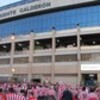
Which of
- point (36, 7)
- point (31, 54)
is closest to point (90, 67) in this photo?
point (31, 54)

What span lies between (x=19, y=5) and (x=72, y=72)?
90.5 ft

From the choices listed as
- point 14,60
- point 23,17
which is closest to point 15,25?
point 23,17

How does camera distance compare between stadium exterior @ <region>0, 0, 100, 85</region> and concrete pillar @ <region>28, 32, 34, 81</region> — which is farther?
concrete pillar @ <region>28, 32, 34, 81</region>

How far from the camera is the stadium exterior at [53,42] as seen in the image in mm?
65500

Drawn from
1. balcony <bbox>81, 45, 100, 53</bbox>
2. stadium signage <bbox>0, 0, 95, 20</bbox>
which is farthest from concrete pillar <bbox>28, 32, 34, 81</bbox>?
balcony <bbox>81, 45, 100, 53</bbox>

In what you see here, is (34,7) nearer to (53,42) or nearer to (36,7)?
(36,7)

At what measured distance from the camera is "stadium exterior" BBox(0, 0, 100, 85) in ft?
215

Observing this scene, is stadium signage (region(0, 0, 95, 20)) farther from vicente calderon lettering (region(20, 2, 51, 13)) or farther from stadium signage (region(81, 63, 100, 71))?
stadium signage (region(81, 63, 100, 71))

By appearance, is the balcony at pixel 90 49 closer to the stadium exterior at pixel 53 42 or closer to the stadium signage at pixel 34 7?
the stadium exterior at pixel 53 42

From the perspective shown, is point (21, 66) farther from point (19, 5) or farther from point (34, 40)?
point (19, 5)

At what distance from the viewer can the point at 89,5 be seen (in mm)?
72938

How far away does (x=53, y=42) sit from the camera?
232 ft

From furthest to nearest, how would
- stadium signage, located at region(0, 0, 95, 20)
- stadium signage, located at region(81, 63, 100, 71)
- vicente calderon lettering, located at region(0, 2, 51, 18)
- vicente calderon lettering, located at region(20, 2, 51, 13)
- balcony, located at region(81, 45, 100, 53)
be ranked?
vicente calderon lettering, located at region(0, 2, 51, 18) → vicente calderon lettering, located at region(20, 2, 51, 13) → stadium signage, located at region(0, 0, 95, 20) → balcony, located at region(81, 45, 100, 53) → stadium signage, located at region(81, 63, 100, 71)

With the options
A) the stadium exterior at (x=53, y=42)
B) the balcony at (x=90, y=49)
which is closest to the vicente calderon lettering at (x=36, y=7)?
the stadium exterior at (x=53, y=42)
